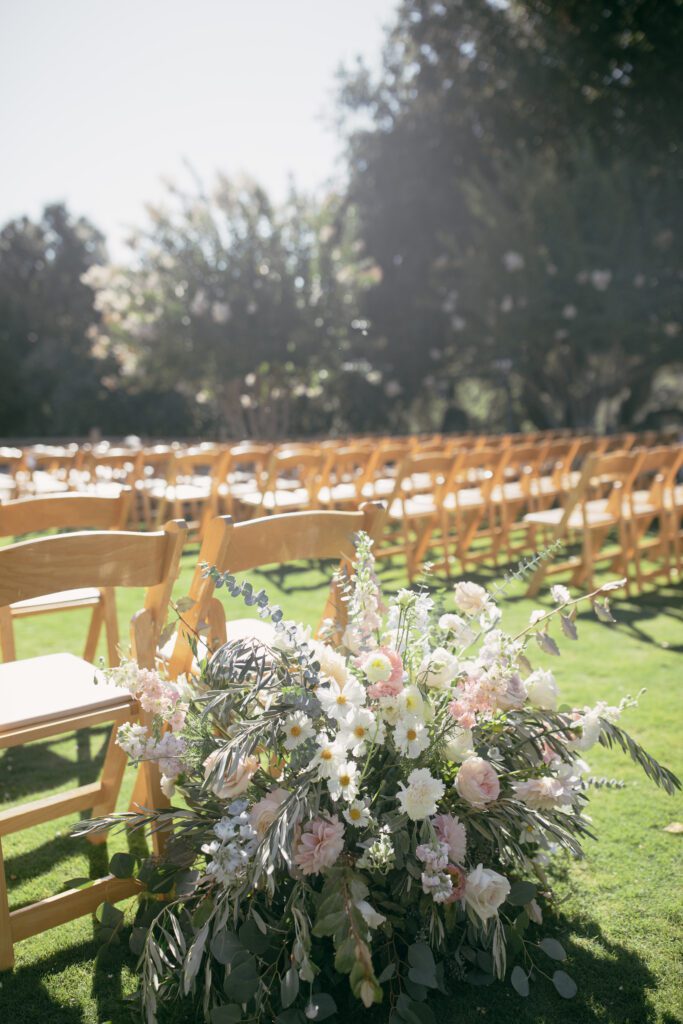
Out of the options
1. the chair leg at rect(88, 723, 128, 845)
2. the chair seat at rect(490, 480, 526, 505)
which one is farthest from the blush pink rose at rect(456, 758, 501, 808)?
the chair seat at rect(490, 480, 526, 505)

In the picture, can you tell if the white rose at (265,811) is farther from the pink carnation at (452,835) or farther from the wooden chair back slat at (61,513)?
the wooden chair back slat at (61,513)

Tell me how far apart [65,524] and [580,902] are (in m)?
1.78

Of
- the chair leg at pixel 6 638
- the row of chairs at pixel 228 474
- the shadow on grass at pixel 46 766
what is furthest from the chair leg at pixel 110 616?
the row of chairs at pixel 228 474

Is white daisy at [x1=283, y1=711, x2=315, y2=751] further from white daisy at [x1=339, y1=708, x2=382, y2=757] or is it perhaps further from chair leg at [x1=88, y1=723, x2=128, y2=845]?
chair leg at [x1=88, y1=723, x2=128, y2=845]

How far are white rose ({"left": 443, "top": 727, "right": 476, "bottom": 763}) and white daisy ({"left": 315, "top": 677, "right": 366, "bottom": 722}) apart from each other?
0.83ft

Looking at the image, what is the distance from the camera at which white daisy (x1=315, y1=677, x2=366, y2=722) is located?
1.53 meters

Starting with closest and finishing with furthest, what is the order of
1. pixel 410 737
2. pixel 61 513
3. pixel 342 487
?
pixel 410 737
pixel 61 513
pixel 342 487

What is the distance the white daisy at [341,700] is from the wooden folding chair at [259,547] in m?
0.37

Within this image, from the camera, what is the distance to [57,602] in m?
3.01

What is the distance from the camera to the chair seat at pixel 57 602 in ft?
9.86

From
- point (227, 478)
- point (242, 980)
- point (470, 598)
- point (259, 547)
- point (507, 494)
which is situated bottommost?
point (242, 980)

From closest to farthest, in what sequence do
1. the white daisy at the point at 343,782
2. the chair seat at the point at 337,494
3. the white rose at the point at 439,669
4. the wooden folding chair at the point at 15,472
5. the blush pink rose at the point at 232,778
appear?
the white daisy at the point at 343,782 < the blush pink rose at the point at 232,778 < the white rose at the point at 439,669 < the chair seat at the point at 337,494 < the wooden folding chair at the point at 15,472

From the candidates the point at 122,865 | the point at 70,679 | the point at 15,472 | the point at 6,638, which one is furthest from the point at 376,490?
the point at 122,865

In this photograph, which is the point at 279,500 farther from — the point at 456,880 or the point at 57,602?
the point at 456,880
